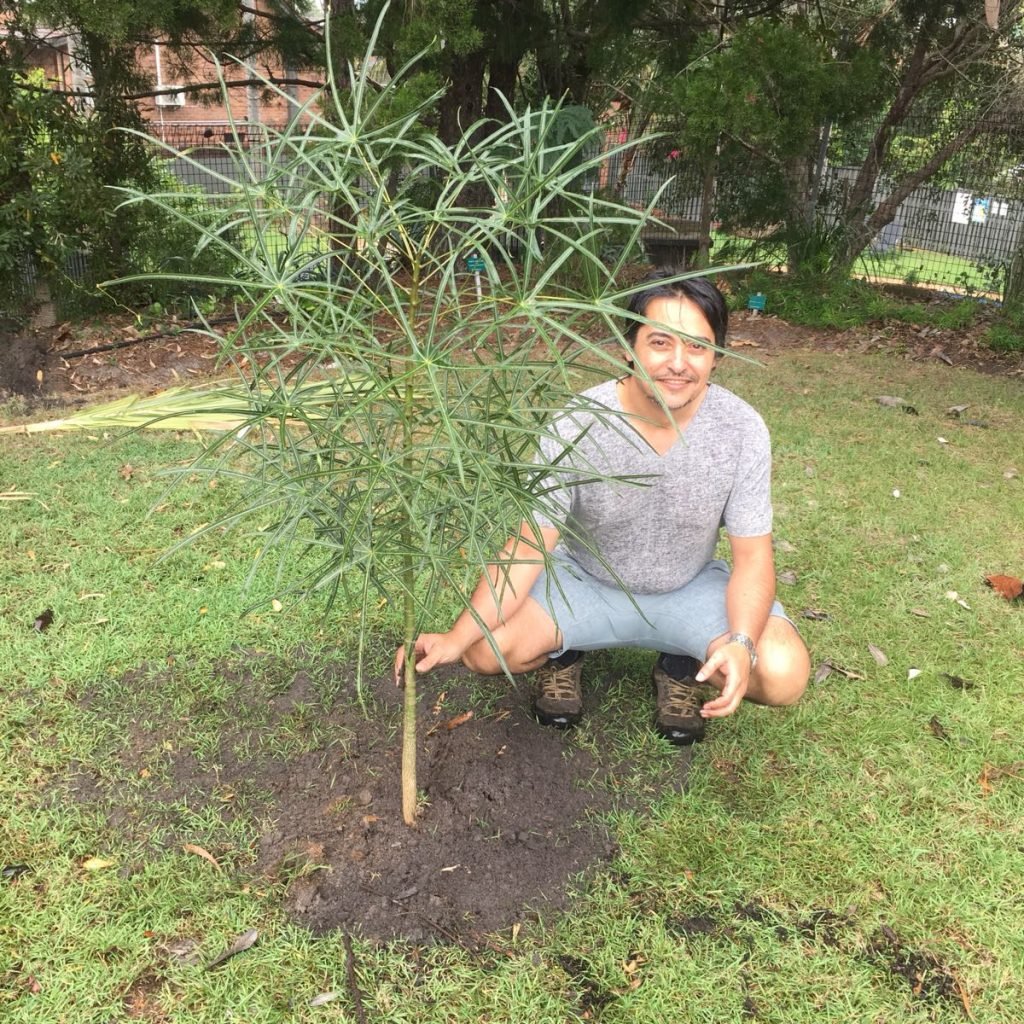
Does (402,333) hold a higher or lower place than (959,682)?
higher

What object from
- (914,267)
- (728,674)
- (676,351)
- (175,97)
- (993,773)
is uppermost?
(175,97)

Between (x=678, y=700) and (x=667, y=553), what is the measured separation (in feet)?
1.28

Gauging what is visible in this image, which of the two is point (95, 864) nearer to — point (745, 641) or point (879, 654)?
point (745, 641)

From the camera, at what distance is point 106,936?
1587 millimetres

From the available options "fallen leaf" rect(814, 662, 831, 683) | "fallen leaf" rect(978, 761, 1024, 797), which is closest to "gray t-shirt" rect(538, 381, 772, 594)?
"fallen leaf" rect(814, 662, 831, 683)

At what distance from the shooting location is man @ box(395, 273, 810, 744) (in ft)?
5.75

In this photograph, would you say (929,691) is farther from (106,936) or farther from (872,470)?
(106,936)

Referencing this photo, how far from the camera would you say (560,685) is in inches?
84.3

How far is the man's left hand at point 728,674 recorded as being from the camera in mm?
1640

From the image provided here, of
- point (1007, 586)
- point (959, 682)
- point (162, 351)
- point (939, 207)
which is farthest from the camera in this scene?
point (939, 207)

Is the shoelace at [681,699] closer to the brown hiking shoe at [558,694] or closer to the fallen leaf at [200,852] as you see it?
the brown hiking shoe at [558,694]

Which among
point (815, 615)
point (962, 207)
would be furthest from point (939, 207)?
point (815, 615)

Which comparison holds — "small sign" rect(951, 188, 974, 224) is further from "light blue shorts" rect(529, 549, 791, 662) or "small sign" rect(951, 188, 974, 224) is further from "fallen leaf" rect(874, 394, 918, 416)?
"light blue shorts" rect(529, 549, 791, 662)

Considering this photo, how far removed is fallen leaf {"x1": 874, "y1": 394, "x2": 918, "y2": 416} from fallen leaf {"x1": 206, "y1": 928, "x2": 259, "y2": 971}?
165 inches
